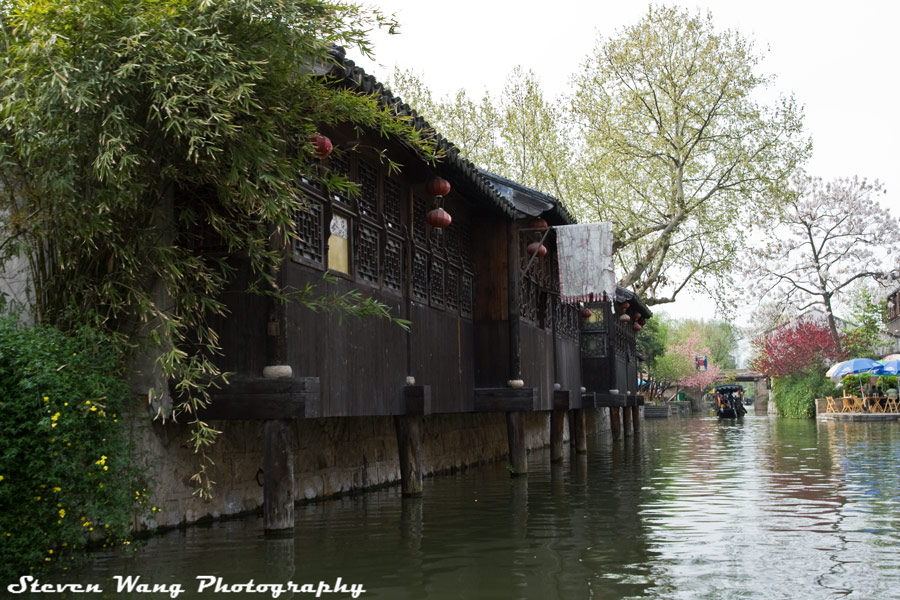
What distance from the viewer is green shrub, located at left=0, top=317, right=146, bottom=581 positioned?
593 cm

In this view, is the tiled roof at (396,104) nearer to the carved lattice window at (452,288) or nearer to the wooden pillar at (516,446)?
the carved lattice window at (452,288)

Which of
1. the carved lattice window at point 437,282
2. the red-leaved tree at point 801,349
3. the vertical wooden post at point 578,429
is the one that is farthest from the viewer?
the red-leaved tree at point 801,349

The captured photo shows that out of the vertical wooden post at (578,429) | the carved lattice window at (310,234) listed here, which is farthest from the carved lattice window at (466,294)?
the vertical wooden post at (578,429)

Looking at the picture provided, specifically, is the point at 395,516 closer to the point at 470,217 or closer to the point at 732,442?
the point at 470,217

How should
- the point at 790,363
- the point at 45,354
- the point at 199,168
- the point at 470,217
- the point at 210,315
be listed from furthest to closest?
the point at 790,363 < the point at 470,217 < the point at 210,315 < the point at 199,168 < the point at 45,354

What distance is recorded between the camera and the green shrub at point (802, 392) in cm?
4431

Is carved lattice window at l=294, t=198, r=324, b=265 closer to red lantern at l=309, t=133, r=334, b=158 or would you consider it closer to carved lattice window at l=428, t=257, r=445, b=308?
red lantern at l=309, t=133, r=334, b=158

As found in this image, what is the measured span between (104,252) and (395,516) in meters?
3.85

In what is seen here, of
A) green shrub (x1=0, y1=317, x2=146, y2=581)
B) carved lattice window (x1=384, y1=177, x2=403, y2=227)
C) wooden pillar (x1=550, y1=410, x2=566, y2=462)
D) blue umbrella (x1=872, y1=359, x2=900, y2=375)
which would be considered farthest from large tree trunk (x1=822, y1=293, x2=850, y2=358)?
green shrub (x1=0, y1=317, x2=146, y2=581)

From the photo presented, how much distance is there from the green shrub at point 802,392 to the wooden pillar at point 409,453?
36.6 metres

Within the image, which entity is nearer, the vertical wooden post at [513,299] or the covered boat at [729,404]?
the vertical wooden post at [513,299]

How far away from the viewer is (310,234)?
28.2ft

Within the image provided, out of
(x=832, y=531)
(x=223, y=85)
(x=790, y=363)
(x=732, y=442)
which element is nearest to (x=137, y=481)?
(x=223, y=85)

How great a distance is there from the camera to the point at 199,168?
7047mm
